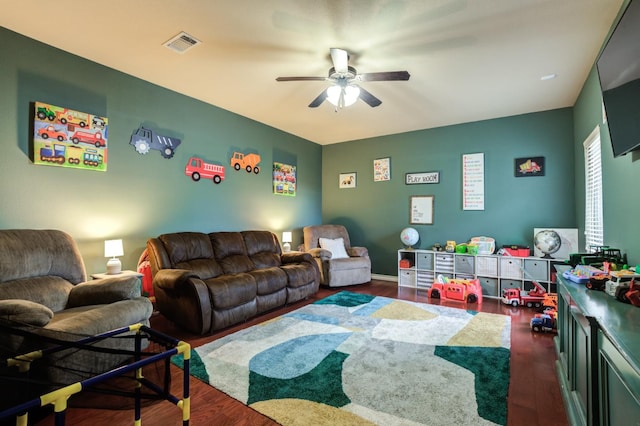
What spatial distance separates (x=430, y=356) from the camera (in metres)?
2.49

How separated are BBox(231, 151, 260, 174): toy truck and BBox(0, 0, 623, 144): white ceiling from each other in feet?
2.93

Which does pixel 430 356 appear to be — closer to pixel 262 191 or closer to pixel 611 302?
pixel 611 302

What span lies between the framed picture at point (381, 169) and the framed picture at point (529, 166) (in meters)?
2.02

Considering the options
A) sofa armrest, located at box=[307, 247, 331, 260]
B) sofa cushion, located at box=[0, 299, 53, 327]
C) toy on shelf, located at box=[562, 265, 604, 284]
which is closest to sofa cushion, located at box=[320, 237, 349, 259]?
sofa armrest, located at box=[307, 247, 331, 260]

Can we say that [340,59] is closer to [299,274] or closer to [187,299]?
[299,274]

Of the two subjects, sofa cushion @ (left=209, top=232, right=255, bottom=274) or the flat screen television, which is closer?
the flat screen television

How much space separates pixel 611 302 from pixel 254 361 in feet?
7.48

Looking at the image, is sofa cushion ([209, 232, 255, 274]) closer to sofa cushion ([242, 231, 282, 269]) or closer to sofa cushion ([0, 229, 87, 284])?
sofa cushion ([242, 231, 282, 269])

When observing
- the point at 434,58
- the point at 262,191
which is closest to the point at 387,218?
the point at 262,191

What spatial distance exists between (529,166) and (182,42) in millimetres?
4778

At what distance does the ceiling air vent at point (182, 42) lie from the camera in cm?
262

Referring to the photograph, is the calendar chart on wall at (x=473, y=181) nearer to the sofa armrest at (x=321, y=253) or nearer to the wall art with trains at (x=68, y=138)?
the sofa armrest at (x=321, y=253)

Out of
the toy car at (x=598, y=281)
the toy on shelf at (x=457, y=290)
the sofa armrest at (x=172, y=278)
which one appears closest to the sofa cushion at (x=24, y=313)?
the sofa armrest at (x=172, y=278)

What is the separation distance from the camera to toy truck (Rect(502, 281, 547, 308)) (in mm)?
→ 3822
